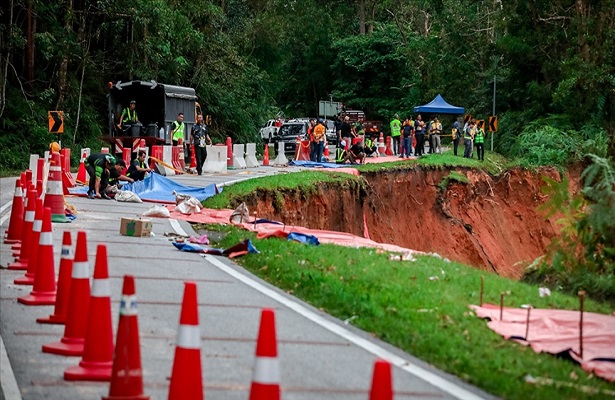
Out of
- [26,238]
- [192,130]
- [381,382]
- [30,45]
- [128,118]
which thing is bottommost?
[26,238]

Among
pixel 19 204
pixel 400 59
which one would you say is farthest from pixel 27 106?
pixel 400 59

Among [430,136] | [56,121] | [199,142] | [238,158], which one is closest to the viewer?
[199,142]

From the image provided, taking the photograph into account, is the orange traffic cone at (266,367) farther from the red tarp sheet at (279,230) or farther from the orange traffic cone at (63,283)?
the red tarp sheet at (279,230)

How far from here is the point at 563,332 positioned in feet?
34.6

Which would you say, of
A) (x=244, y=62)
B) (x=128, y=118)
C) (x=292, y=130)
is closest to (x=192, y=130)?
(x=128, y=118)

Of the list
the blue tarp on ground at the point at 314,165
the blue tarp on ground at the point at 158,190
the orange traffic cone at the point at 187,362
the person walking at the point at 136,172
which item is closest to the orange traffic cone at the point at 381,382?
the orange traffic cone at the point at 187,362

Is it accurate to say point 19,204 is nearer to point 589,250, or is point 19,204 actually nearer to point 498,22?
point 589,250

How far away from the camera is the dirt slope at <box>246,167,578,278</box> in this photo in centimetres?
3619

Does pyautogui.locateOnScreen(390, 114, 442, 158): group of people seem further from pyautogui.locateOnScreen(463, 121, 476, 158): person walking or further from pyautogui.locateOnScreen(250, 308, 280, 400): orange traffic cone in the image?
pyautogui.locateOnScreen(250, 308, 280, 400): orange traffic cone

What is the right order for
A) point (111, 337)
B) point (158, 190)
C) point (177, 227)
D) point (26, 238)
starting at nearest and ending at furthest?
point (111, 337) < point (26, 238) < point (177, 227) < point (158, 190)

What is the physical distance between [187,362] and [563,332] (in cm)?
499

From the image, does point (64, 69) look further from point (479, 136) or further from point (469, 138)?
point (469, 138)

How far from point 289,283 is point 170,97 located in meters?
28.3

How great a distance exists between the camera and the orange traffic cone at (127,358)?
7020 millimetres
